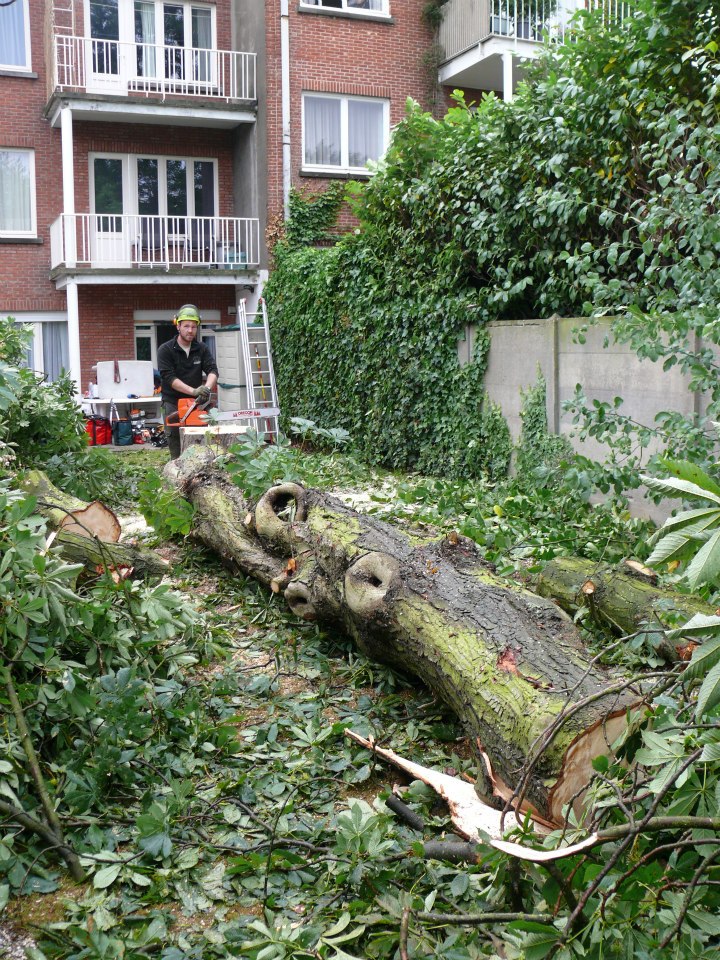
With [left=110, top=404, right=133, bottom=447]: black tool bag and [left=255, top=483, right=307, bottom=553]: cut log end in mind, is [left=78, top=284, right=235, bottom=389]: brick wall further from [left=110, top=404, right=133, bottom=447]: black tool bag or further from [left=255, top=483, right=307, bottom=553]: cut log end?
[left=255, top=483, right=307, bottom=553]: cut log end

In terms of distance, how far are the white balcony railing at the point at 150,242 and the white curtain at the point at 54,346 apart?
1451 mm

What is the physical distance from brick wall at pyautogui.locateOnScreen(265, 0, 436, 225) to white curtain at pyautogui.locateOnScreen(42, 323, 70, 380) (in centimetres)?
560

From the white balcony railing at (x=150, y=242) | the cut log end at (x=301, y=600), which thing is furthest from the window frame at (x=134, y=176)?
the cut log end at (x=301, y=600)

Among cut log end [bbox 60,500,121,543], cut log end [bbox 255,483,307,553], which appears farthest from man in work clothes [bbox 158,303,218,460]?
cut log end [bbox 255,483,307,553]

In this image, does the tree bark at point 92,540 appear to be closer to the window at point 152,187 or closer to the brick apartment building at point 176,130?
the brick apartment building at point 176,130

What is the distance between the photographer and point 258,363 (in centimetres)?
1656

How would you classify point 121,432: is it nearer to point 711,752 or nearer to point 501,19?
point 501,19

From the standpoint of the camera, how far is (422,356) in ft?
36.0

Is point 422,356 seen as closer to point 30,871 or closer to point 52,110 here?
point 30,871

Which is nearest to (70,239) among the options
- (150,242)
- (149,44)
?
(150,242)

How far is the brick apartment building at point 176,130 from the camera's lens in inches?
750

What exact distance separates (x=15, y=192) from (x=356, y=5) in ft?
27.2

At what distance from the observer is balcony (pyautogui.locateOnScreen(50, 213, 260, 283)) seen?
61.5 feet

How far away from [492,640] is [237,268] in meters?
16.4
